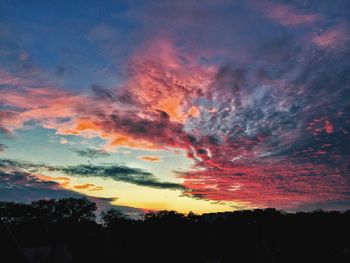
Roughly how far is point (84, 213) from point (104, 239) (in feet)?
211

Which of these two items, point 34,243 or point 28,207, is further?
point 28,207

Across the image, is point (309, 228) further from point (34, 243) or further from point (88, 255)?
point (34, 243)

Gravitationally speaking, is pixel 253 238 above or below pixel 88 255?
above

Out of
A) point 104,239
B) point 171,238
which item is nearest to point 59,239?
point 104,239

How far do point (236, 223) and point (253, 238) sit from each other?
20.3ft

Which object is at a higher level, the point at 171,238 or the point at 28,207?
the point at 28,207

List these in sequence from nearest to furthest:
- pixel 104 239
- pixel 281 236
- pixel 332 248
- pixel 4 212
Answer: pixel 332 248 < pixel 281 236 < pixel 104 239 < pixel 4 212

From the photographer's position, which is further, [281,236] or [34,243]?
[34,243]

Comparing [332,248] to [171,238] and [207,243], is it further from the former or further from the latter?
[171,238]

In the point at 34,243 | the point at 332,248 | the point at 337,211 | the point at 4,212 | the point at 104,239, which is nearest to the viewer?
the point at 332,248

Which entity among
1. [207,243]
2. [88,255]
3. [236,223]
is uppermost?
[236,223]

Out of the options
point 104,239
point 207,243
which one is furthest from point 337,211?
point 104,239

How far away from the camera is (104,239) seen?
5478cm

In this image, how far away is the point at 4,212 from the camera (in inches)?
3971
